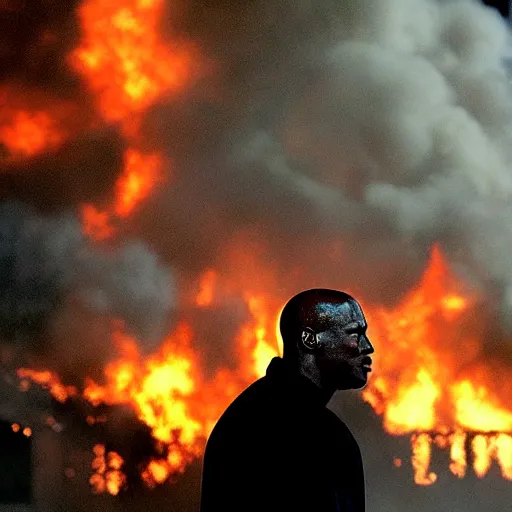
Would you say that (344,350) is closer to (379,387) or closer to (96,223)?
(379,387)

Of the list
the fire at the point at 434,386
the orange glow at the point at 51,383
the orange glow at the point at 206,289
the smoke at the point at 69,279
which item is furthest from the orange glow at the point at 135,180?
the fire at the point at 434,386

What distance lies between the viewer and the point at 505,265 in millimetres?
22719

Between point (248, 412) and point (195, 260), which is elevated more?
point (195, 260)

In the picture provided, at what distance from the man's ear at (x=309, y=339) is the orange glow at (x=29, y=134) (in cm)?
1939

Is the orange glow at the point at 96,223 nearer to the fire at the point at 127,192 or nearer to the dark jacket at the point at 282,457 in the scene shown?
the fire at the point at 127,192

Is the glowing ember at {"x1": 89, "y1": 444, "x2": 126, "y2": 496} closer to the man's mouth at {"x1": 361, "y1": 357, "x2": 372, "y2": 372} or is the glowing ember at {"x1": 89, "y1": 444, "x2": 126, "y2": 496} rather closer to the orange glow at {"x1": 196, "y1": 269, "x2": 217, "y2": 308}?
the orange glow at {"x1": 196, "y1": 269, "x2": 217, "y2": 308}

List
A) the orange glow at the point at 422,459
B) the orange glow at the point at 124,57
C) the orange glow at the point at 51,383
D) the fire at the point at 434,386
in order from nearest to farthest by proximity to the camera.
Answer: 1. the orange glow at the point at 422,459
2. the orange glow at the point at 51,383
3. the fire at the point at 434,386
4. the orange glow at the point at 124,57

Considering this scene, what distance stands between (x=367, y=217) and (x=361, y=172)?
150cm

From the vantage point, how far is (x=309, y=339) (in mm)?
2959

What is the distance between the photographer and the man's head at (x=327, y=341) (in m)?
2.96

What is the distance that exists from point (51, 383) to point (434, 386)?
25.6 feet

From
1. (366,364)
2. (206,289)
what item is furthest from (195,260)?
(366,364)

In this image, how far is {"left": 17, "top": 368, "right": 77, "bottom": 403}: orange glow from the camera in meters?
19.8

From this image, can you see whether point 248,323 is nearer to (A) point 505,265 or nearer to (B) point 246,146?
(B) point 246,146
